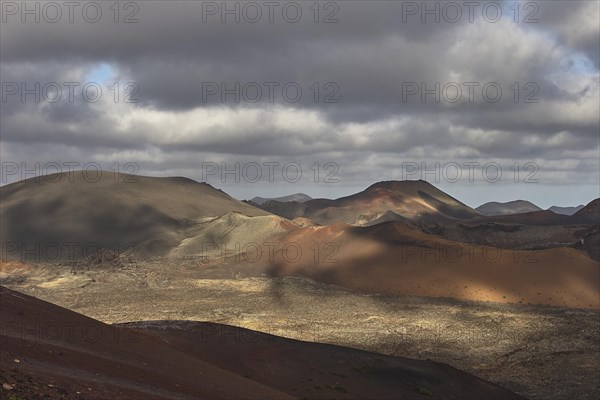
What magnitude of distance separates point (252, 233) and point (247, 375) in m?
71.4

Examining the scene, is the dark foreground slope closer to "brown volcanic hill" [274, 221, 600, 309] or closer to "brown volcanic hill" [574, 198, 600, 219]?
"brown volcanic hill" [274, 221, 600, 309]

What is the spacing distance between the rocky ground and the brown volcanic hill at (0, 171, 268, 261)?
28269 mm

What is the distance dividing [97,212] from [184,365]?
10371 centimetres

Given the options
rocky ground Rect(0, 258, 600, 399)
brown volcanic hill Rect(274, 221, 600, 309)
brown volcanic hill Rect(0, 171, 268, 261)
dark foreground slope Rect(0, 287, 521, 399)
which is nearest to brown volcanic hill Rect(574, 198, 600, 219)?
brown volcanic hill Rect(274, 221, 600, 309)

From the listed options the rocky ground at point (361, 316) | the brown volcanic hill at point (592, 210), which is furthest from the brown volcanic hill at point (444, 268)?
the brown volcanic hill at point (592, 210)

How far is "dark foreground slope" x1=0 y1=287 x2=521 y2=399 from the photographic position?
17.6 m

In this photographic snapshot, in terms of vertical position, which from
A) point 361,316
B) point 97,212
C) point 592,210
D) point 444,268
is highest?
point 592,210

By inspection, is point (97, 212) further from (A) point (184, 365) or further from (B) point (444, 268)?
(A) point (184, 365)

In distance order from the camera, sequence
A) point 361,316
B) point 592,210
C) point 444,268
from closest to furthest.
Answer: point 361,316 → point 444,268 → point 592,210

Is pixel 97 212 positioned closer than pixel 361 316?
No

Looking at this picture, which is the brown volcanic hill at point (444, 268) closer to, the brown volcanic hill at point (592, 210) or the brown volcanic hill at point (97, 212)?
the brown volcanic hill at point (97, 212)

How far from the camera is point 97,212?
121562 mm

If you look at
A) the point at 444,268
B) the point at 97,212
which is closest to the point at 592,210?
the point at 444,268

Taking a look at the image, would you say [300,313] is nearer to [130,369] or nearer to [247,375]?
[247,375]
